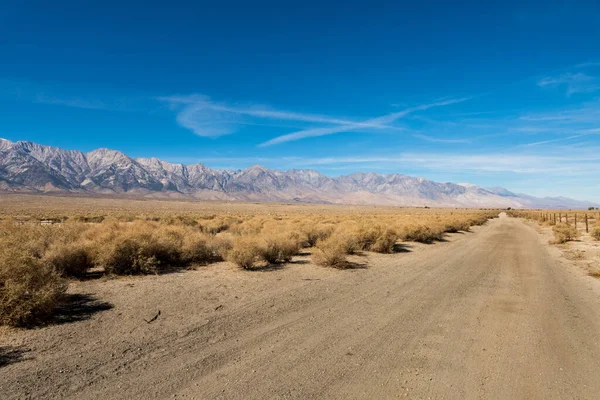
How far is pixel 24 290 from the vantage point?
21.5 feet

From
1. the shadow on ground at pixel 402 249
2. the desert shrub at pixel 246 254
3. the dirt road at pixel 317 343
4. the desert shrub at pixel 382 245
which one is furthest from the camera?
the shadow on ground at pixel 402 249

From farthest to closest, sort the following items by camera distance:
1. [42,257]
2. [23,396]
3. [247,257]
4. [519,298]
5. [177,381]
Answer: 1. [247,257]
2. [42,257]
3. [519,298]
4. [177,381]
5. [23,396]

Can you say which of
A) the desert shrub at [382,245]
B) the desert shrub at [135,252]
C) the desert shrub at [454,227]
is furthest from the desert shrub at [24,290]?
the desert shrub at [454,227]

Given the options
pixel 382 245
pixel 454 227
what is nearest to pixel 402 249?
pixel 382 245

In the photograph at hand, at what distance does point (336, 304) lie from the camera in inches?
329

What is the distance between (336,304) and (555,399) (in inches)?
184

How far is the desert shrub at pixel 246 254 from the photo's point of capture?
1226cm

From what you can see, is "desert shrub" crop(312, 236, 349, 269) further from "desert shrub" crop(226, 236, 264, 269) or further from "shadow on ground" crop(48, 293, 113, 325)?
"shadow on ground" crop(48, 293, 113, 325)

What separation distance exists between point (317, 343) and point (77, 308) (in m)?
5.74

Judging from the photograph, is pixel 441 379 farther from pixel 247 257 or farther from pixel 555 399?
pixel 247 257

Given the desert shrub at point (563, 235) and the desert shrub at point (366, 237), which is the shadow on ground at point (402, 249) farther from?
the desert shrub at point (563, 235)

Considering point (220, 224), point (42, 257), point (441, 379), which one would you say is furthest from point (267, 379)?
point (220, 224)

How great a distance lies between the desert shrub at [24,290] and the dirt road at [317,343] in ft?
1.49

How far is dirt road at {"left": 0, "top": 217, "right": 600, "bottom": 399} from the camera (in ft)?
15.1
